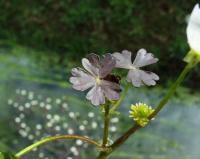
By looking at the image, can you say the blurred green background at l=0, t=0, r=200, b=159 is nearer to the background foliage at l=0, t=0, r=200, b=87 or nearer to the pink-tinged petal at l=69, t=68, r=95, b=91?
the background foliage at l=0, t=0, r=200, b=87

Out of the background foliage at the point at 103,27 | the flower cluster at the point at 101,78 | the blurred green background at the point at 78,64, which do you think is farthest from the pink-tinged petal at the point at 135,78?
the background foliage at the point at 103,27

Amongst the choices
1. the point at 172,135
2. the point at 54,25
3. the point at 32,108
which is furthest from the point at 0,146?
the point at 54,25

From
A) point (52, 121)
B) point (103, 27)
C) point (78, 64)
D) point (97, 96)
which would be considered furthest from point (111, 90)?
point (103, 27)

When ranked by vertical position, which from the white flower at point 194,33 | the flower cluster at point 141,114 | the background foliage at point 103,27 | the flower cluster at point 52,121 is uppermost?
the white flower at point 194,33

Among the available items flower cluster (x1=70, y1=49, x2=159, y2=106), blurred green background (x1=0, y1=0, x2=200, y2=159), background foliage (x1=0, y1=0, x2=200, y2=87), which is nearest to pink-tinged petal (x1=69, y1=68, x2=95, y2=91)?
flower cluster (x1=70, y1=49, x2=159, y2=106)

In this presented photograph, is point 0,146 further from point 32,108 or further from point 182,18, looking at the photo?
point 182,18

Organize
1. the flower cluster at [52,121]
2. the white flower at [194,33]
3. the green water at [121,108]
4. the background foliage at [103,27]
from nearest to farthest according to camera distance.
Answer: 1. the white flower at [194,33]
2. the flower cluster at [52,121]
3. the green water at [121,108]
4. the background foliage at [103,27]

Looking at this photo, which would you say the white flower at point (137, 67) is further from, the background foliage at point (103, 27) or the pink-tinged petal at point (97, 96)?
the background foliage at point (103, 27)

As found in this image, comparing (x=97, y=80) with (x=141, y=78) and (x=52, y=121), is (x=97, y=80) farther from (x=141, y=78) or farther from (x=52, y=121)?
(x=52, y=121)
